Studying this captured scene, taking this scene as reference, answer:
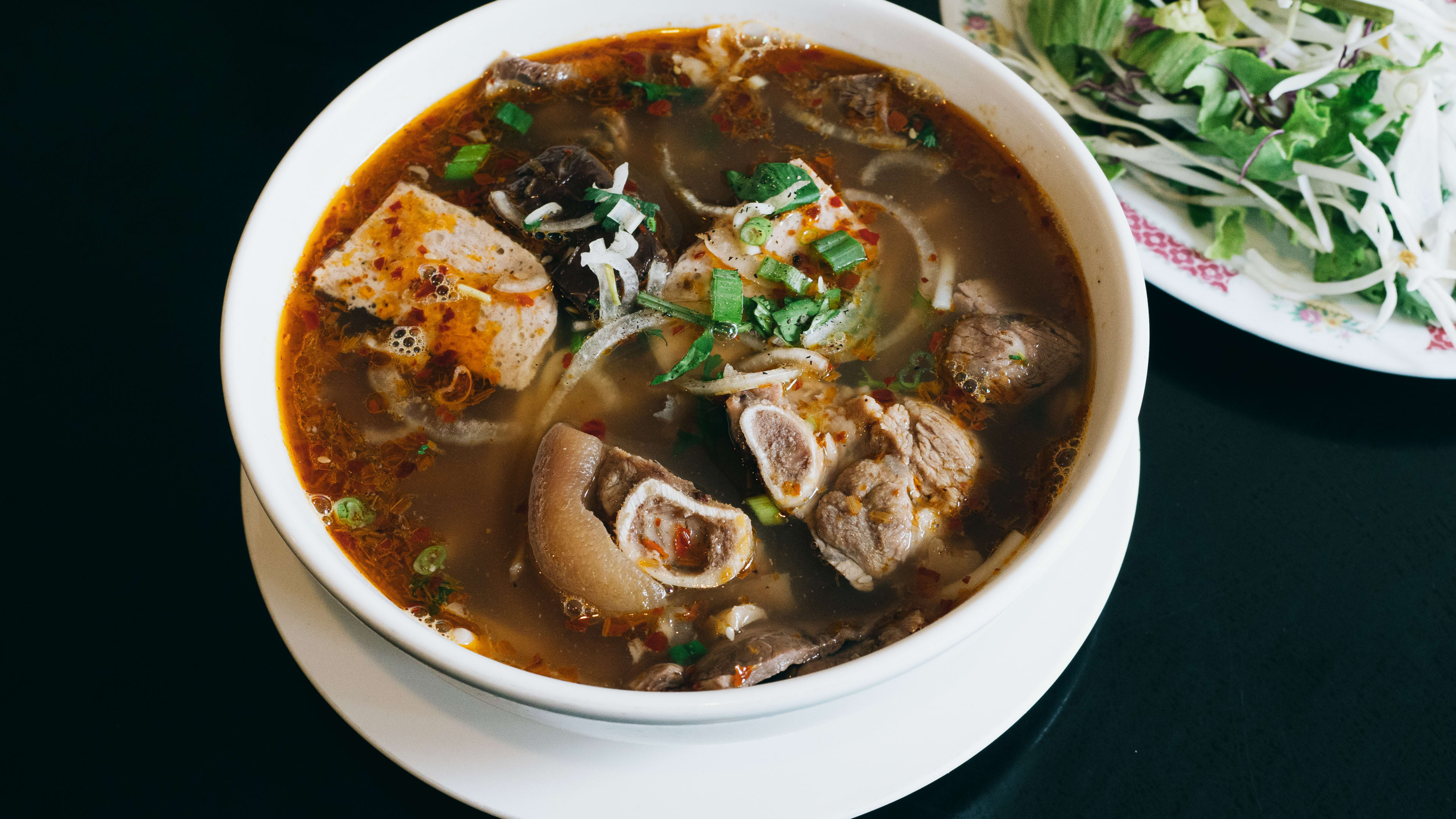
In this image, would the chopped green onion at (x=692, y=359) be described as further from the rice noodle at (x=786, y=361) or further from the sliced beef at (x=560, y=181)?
the sliced beef at (x=560, y=181)

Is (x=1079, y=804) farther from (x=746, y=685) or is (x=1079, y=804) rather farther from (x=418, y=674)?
(x=418, y=674)

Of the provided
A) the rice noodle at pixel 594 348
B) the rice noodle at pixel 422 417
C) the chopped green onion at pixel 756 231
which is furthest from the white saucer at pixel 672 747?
the chopped green onion at pixel 756 231

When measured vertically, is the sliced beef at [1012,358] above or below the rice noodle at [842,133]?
below

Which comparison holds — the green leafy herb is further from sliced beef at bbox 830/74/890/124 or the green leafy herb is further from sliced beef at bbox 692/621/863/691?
sliced beef at bbox 692/621/863/691

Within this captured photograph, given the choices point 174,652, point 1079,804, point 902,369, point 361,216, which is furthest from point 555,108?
point 1079,804

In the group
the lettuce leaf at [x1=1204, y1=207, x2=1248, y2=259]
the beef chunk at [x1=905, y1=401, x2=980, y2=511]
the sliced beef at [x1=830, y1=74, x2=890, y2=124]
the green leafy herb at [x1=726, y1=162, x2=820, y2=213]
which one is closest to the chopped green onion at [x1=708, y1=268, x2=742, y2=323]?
the green leafy herb at [x1=726, y1=162, x2=820, y2=213]

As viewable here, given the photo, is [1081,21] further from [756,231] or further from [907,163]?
[756,231]
